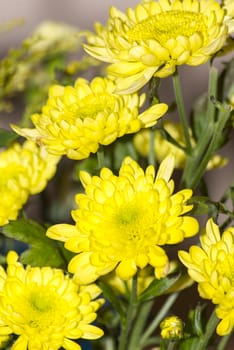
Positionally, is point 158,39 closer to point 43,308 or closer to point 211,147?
point 211,147

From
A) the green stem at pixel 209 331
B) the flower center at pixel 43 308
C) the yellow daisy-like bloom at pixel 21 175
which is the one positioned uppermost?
the yellow daisy-like bloom at pixel 21 175

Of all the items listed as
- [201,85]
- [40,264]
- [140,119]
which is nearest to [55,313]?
[40,264]

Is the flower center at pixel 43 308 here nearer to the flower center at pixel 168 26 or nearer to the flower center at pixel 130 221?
the flower center at pixel 130 221

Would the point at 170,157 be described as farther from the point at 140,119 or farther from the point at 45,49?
the point at 45,49

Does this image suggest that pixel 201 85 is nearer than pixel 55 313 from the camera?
No

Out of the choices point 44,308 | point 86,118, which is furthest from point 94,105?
point 44,308

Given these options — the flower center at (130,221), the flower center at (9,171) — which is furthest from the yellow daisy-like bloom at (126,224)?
the flower center at (9,171)

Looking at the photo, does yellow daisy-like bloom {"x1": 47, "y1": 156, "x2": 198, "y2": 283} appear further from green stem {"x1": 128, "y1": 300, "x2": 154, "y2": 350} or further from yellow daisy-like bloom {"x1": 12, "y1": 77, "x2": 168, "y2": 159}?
green stem {"x1": 128, "y1": 300, "x2": 154, "y2": 350}
